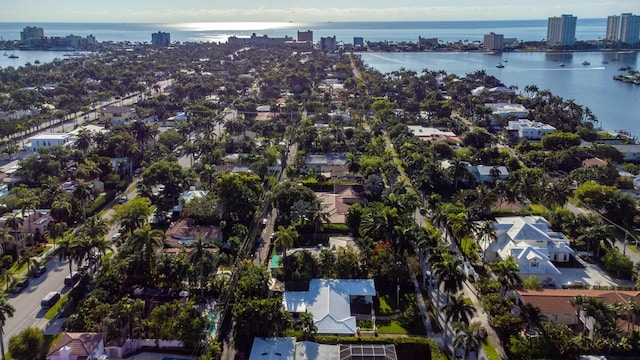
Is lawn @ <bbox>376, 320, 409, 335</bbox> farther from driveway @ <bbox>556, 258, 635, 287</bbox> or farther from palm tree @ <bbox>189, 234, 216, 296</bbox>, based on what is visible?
driveway @ <bbox>556, 258, 635, 287</bbox>

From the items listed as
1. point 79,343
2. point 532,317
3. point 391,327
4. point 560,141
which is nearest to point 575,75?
point 560,141

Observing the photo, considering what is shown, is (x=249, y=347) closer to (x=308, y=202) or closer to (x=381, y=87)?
(x=308, y=202)

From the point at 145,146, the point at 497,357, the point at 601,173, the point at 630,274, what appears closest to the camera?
the point at 497,357

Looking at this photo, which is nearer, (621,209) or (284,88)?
(621,209)

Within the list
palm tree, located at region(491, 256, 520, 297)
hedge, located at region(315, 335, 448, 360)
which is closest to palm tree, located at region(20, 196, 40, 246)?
hedge, located at region(315, 335, 448, 360)

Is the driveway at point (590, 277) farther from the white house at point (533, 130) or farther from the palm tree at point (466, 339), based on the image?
the white house at point (533, 130)

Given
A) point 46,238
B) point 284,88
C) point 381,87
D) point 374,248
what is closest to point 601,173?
point 374,248
